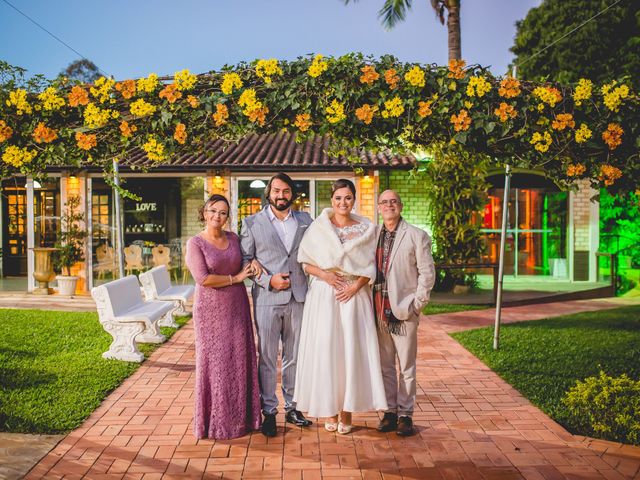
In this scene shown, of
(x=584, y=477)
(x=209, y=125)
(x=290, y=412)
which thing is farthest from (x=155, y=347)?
(x=584, y=477)

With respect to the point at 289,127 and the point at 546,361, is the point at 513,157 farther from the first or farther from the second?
the point at 546,361

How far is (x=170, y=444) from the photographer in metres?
4.35

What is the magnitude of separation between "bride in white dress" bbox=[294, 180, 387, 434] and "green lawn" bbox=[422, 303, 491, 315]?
247 inches

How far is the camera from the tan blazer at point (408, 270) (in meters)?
4.45

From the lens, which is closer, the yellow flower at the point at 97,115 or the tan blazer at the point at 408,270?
the tan blazer at the point at 408,270

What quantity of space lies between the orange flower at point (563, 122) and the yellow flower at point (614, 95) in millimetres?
295

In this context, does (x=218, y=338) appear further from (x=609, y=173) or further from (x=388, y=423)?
(x=609, y=173)

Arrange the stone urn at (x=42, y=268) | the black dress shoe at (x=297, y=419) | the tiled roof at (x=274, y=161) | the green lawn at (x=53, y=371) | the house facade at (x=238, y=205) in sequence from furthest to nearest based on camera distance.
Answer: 1. the house facade at (x=238, y=205)
2. the stone urn at (x=42, y=268)
3. the tiled roof at (x=274, y=161)
4. the green lawn at (x=53, y=371)
5. the black dress shoe at (x=297, y=419)

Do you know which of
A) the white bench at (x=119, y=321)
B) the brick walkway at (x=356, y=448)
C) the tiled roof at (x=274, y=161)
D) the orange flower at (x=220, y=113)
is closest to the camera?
the brick walkway at (x=356, y=448)

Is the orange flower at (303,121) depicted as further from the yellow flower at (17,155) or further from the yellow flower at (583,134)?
the yellow flower at (17,155)

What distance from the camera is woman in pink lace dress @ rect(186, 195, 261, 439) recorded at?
436 centimetres

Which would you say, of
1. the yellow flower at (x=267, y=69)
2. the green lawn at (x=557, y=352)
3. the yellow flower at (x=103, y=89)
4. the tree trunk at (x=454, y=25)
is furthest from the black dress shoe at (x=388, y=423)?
the tree trunk at (x=454, y=25)

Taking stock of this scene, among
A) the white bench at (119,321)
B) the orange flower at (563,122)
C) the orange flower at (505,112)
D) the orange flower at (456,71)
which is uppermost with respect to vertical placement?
the orange flower at (456,71)

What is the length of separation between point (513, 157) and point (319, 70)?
163 centimetres
